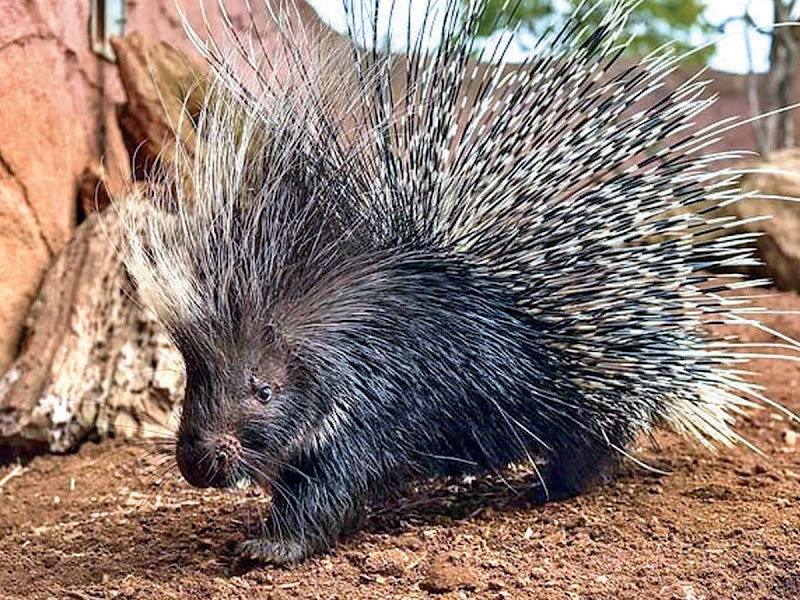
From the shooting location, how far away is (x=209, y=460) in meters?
2.15

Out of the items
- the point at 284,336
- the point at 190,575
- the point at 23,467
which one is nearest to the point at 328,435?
the point at 284,336

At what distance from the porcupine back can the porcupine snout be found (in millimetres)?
224

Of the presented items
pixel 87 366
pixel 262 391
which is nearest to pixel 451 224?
pixel 262 391

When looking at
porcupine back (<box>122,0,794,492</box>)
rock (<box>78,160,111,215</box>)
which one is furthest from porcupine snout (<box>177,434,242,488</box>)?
rock (<box>78,160,111,215</box>)

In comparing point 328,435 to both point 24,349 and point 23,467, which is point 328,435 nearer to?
point 23,467

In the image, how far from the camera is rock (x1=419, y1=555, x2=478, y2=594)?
2.08 m

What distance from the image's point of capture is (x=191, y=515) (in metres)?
2.74

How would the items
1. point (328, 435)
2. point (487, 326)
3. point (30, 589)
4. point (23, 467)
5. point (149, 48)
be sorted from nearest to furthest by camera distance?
point (30, 589)
point (328, 435)
point (487, 326)
point (23, 467)
point (149, 48)

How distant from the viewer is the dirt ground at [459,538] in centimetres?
210

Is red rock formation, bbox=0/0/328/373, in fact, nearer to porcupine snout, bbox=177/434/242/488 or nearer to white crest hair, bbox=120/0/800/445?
white crest hair, bbox=120/0/800/445

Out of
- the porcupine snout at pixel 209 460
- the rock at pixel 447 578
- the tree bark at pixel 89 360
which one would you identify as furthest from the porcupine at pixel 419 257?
the tree bark at pixel 89 360

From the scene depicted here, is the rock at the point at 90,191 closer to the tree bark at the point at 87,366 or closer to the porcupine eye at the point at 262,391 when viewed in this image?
the tree bark at the point at 87,366

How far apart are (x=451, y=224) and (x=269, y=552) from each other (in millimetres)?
911

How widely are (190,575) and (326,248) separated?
819 mm
